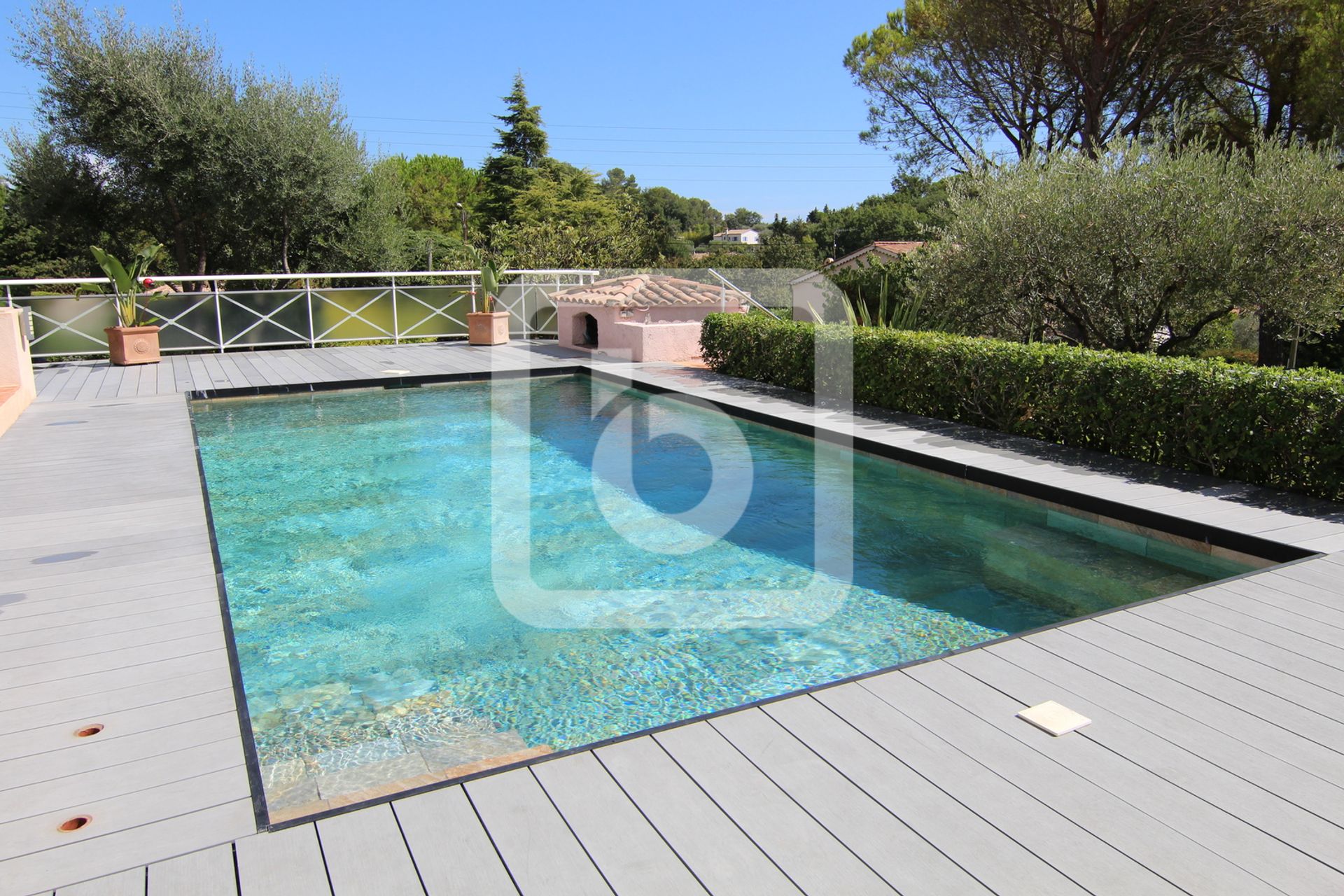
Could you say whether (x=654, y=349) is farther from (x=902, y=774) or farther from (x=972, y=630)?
(x=902, y=774)

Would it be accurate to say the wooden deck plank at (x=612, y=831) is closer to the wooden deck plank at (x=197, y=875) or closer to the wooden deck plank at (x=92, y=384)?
the wooden deck plank at (x=197, y=875)

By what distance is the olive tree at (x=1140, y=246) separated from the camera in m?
7.43

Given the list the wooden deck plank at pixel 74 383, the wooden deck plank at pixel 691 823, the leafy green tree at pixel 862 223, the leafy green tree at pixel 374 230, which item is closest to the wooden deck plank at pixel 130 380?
the wooden deck plank at pixel 74 383

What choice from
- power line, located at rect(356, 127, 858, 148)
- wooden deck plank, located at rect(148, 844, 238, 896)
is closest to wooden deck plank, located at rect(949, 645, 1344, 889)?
wooden deck plank, located at rect(148, 844, 238, 896)

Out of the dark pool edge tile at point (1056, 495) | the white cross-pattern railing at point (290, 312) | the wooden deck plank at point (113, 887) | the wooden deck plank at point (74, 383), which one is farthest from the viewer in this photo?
the white cross-pattern railing at point (290, 312)

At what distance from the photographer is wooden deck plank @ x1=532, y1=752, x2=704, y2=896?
7.10 feet

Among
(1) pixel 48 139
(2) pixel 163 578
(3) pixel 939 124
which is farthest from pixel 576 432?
(1) pixel 48 139

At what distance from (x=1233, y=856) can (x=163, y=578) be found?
4.76m

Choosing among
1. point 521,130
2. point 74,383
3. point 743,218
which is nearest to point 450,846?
point 74,383

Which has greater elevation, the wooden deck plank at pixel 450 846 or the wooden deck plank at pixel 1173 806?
the wooden deck plank at pixel 450 846

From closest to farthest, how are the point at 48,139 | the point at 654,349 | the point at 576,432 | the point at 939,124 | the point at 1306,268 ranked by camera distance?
the point at 1306,268 < the point at 576,432 < the point at 654,349 < the point at 48,139 < the point at 939,124

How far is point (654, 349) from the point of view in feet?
44.2

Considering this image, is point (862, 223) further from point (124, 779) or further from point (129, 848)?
point (129, 848)

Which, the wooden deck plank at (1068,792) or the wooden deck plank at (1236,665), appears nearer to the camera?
the wooden deck plank at (1068,792)
